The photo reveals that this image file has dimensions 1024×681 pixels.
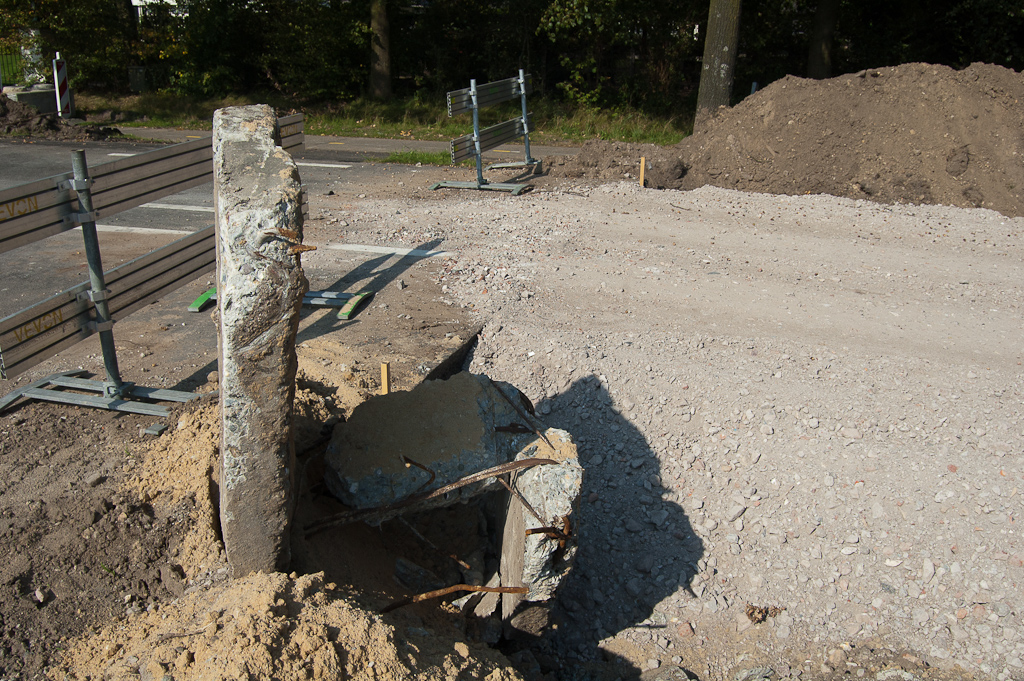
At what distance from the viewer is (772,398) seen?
4941 mm

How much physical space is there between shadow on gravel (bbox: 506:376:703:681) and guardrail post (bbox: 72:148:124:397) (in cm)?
274

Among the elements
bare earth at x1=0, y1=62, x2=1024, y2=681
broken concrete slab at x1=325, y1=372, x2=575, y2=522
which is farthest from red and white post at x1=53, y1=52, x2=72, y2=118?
→ broken concrete slab at x1=325, y1=372, x2=575, y2=522

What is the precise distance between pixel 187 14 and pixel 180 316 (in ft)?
60.1

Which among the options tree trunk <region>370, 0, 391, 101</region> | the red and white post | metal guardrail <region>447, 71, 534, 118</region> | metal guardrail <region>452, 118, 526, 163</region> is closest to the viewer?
metal guardrail <region>447, 71, 534, 118</region>

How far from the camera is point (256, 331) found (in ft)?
8.30

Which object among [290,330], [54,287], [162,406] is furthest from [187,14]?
[290,330]

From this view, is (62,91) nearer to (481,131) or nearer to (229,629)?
(481,131)

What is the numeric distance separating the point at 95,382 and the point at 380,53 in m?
16.0

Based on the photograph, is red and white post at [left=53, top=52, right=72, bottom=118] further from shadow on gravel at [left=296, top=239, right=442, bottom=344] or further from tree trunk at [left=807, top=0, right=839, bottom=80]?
tree trunk at [left=807, top=0, right=839, bottom=80]

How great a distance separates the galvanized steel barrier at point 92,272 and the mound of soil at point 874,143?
6.54m

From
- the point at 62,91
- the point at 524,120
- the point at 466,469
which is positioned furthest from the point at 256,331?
the point at 62,91

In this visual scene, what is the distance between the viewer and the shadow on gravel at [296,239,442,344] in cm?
550

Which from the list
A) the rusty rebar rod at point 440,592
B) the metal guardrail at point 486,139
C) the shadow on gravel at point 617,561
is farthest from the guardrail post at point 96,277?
the metal guardrail at point 486,139

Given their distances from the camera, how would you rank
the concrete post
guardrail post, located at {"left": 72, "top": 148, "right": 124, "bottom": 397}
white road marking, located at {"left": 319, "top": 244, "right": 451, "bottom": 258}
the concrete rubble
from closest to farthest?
the concrete post < the concrete rubble < guardrail post, located at {"left": 72, "top": 148, "right": 124, "bottom": 397} < white road marking, located at {"left": 319, "top": 244, "right": 451, "bottom": 258}
